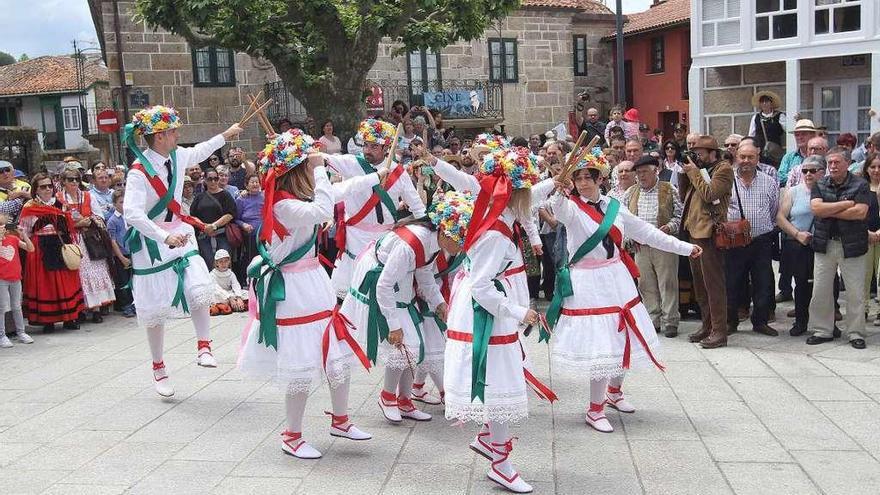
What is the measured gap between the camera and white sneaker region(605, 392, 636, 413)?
6254 mm

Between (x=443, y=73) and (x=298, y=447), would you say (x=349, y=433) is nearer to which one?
(x=298, y=447)

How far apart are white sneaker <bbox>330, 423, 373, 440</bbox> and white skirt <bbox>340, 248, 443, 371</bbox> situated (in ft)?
1.68

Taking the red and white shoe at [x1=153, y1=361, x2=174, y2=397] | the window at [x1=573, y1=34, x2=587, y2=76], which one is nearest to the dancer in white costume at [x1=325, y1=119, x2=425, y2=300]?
the red and white shoe at [x1=153, y1=361, x2=174, y2=397]

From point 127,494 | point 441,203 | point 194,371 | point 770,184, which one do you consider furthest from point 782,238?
point 127,494

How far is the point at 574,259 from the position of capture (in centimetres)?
596

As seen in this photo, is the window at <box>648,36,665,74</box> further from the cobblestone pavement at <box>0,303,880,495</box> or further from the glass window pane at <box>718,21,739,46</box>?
the cobblestone pavement at <box>0,303,880,495</box>

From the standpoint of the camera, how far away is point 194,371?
7.93m

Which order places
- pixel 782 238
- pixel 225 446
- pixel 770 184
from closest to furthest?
pixel 225 446
pixel 770 184
pixel 782 238

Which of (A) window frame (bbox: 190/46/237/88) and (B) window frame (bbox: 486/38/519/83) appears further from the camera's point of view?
(B) window frame (bbox: 486/38/519/83)

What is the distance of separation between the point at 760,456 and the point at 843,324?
4193mm

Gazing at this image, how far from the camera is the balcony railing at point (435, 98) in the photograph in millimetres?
22219

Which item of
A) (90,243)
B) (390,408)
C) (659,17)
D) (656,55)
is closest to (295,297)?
(390,408)

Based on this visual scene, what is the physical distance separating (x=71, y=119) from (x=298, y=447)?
167 ft

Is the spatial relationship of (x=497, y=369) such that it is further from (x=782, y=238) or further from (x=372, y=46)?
(x=372, y=46)
